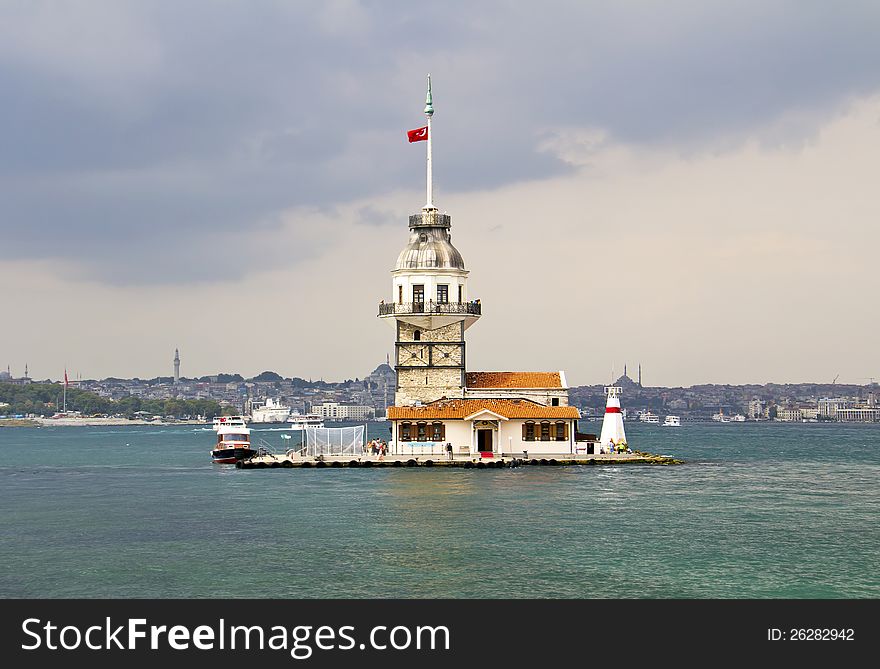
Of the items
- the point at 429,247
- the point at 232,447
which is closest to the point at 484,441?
the point at 429,247

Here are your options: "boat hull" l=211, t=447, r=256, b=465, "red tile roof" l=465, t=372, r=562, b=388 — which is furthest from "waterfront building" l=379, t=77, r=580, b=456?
"boat hull" l=211, t=447, r=256, b=465

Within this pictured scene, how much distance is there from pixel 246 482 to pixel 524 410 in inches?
685

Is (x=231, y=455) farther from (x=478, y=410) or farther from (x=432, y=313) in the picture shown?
(x=478, y=410)

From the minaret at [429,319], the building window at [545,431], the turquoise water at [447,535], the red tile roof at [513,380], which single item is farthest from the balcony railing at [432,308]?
the turquoise water at [447,535]

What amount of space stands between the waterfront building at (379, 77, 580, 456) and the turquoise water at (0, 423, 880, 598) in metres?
4.61

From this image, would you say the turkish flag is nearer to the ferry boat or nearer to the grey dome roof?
the grey dome roof

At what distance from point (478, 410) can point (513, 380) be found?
575 centimetres

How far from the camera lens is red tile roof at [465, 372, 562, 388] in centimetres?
7556

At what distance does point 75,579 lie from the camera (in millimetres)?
32750

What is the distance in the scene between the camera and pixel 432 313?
75.8 meters

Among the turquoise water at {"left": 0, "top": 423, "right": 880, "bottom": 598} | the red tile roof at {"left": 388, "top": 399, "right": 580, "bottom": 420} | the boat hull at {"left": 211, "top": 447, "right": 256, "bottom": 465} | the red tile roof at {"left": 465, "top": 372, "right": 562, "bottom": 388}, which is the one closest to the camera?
the turquoise water at {"left": 0, "top": 423, "right": 880, "bottom": 598}

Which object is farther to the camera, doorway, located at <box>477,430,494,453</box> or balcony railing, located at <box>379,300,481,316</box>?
balcony railing, located at <box>379,300,481,316</box>

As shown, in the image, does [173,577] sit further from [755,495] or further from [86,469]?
[86,469]

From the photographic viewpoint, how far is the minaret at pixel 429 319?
7594 centimetres
